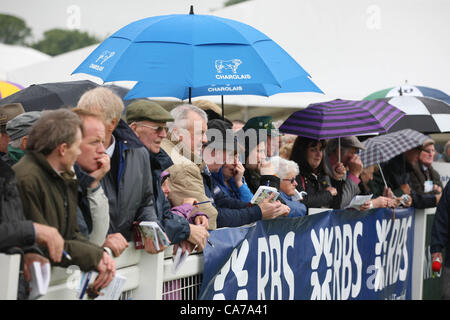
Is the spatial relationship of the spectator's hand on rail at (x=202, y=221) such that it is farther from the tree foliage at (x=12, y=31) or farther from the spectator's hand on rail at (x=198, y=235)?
the tree foliage at (x=12, y=31)

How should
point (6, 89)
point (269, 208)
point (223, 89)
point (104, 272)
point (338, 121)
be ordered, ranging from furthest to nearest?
point (6, 89) → point (338, 121) → point (223, 89) → point (269, 208) → point (104, 272)

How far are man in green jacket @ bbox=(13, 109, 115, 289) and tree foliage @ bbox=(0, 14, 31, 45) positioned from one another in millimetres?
89617

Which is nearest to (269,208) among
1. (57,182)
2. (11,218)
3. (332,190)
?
(332,190)

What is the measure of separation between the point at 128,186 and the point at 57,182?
721mm

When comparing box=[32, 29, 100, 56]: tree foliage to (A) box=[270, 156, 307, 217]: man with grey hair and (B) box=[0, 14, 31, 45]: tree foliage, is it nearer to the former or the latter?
(B) box=[0, 14, 31, 45]: tree foliage

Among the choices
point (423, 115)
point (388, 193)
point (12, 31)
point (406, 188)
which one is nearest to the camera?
point (388, 193)

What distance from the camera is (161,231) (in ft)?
11.2

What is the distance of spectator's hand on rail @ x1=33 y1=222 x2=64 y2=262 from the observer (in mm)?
2625

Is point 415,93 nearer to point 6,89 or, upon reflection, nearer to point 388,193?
point 388,193

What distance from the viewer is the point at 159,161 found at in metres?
3.89

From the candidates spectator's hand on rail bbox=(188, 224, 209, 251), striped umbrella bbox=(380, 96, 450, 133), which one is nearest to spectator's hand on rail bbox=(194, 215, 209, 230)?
spectator's hand on rail bbox=(188, 224, 209, 251)

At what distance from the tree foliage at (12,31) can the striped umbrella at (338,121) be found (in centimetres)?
8667

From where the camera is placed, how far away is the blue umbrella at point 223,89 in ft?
18.7

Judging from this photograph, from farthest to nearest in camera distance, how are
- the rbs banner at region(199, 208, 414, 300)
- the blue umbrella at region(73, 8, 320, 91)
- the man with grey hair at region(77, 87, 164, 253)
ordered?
the blue umbrella at region(73, 8, 320, 91), the rbs banner at region(199, 208, 414, 300), the man with grey hair at region(77, 87, 164, 253)
